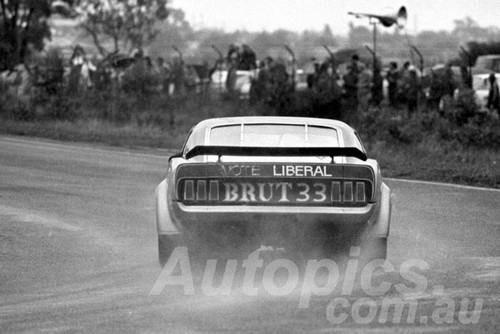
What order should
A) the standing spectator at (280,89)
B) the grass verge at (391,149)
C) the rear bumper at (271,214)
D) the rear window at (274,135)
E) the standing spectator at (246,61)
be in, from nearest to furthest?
the rear bumper at (271,214) < the rear window at (274,135) < the grass verge at (391,149) < the standing spectator at (280,89) < the standing spectator at (246,61)

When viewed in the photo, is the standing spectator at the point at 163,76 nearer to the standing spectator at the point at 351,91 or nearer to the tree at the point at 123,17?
the standing spectator at the point at 351,91

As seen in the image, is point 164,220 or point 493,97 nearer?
point 164,220

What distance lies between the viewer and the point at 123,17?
51156 millimetres

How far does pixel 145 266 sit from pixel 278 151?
5.11ft

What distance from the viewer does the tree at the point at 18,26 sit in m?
46.7

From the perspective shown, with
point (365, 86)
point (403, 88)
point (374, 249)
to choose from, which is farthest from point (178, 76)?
point (374, 249)

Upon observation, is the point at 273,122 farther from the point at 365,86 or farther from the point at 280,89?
the point at 280,89

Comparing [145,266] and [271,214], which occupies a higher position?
[271,214]

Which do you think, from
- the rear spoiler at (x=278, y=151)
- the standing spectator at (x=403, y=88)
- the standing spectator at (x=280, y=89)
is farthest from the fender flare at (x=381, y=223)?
the standing spectator at (x=280, y=89)

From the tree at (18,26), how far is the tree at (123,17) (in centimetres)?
197

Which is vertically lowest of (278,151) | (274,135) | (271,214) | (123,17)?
(123,17)

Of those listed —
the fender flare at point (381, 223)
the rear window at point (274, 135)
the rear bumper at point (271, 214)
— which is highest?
the rear window at point (274, 135)

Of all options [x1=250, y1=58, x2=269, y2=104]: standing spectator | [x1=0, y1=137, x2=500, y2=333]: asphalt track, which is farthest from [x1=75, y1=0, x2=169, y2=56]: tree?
[x1=0, y1=137, x2=500, y2=333]: asphalt track

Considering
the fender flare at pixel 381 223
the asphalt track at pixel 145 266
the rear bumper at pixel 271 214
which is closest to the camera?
the asphalt track at pixel 145 266
